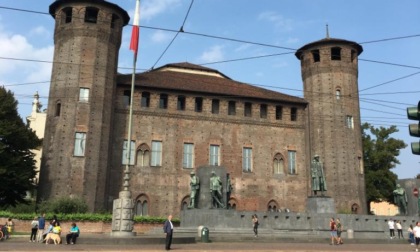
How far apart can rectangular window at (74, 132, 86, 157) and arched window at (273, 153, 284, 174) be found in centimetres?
1532

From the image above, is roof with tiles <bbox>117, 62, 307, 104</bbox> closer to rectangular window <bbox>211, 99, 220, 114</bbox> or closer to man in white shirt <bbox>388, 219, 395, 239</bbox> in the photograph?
Result: rectangular window <bbox>211, 99, 220, 114</bbox>

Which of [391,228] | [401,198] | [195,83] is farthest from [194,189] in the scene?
[195,83]

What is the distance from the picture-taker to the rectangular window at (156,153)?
3259 centimetres

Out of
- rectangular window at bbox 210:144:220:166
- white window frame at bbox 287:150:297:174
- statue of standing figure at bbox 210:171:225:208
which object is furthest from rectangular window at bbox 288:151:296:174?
statue of standing figure at bbox 210:171:225:208

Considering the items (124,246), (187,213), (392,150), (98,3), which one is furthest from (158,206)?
(392,150)

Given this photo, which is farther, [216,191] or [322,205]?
[322,205]

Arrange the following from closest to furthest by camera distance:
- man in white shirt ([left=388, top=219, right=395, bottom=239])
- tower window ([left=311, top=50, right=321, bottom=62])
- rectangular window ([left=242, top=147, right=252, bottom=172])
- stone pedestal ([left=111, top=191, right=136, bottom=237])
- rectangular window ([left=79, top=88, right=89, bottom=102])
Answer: stone pedestal ([left=111, top=191, right=136, bottom=237]), man in white shirt ([left=388, top=219, right=395, bottom=239]), rectangular window ([left=79, top=88, right=89, bottom=102]), rectangular window ([left=242, top=147, right=252, bottom=172]), tower window ([left=311, top=50, right=321, bottom=62])

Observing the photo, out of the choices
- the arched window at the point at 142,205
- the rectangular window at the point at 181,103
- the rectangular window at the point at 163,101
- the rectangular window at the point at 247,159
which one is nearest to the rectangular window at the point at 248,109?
the rectangular window at the point at 247,159

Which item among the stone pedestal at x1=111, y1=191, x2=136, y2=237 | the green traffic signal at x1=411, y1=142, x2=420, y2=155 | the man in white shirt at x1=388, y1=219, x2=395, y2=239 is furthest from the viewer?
the man in white shirt at x1=388, y1=219, x2=395, y2=239

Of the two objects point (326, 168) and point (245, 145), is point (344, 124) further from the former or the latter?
point (245, 145)

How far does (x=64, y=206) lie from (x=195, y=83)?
15215 millimetres

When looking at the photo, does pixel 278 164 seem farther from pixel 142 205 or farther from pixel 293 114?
pixel 142 205

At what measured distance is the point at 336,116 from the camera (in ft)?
117

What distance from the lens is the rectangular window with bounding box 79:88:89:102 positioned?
3042 cm
